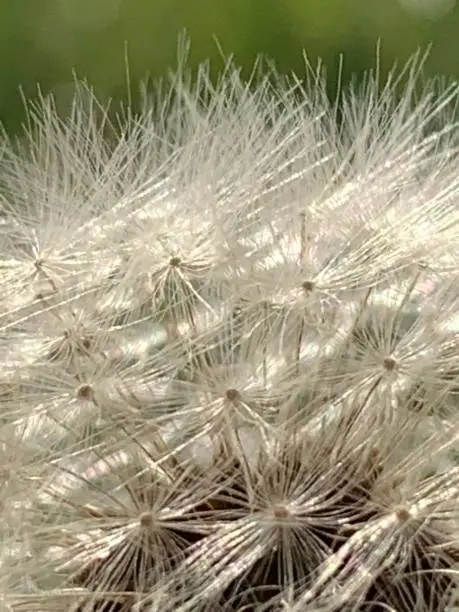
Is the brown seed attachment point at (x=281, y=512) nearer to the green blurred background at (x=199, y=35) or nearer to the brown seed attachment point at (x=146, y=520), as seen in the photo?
the brown seed attachment point at (x=146, y=520)

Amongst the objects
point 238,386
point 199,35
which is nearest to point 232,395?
point 238,386

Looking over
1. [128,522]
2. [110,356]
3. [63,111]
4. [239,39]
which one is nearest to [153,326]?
[110,356]

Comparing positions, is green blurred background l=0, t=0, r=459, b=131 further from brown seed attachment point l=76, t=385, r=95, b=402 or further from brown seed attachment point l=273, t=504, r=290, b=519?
brown seed attachment point l=273, t=504, r=290, b=519

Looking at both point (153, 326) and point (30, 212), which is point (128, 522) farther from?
point (30, 212)

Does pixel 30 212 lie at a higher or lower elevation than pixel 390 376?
higher

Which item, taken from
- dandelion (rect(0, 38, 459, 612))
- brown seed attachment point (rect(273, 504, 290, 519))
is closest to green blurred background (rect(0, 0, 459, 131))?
dandelion (rect(0, 38, 459, 612))

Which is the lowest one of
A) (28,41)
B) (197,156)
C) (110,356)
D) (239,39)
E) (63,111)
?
(110,356)

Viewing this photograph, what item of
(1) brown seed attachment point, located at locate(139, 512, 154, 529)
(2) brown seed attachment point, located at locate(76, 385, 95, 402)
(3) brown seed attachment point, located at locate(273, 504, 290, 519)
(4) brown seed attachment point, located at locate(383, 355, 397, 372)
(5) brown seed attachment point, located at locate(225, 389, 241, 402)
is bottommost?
(3) brown seed attachment point, located at locate(273, 504, 290, 519)
